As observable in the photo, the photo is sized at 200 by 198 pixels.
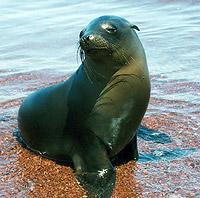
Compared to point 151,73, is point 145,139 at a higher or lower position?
higher

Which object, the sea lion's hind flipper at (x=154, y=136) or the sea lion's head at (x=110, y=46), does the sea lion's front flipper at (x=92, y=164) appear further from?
the sea lion's hind flipper at (x=154, y=136)

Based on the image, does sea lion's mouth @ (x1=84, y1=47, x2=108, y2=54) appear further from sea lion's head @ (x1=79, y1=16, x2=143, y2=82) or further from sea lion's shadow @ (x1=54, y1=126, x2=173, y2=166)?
sea lion's shadow @ (x1=54, y1=126, x2=173, y2=166)

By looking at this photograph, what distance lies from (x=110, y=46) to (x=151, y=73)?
3.57 meters

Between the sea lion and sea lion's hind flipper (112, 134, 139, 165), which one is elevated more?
the sea lion

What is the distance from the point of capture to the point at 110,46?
4125mm

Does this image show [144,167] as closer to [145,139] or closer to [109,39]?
[145,139]

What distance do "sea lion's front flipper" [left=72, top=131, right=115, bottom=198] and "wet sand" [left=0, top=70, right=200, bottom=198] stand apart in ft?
0.24

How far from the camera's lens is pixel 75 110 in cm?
448

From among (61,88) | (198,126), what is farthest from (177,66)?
(61,88)

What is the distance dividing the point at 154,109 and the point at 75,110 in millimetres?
→ 1717

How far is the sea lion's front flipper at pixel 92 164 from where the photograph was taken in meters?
4.28

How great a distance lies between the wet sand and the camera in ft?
13.8

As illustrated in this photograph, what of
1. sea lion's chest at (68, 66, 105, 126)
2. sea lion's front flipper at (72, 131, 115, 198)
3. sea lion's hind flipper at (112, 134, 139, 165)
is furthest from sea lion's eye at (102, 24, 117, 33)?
sea lion's hind flipper at (112, 134, 139, 165)

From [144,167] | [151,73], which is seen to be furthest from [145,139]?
[151,73]
